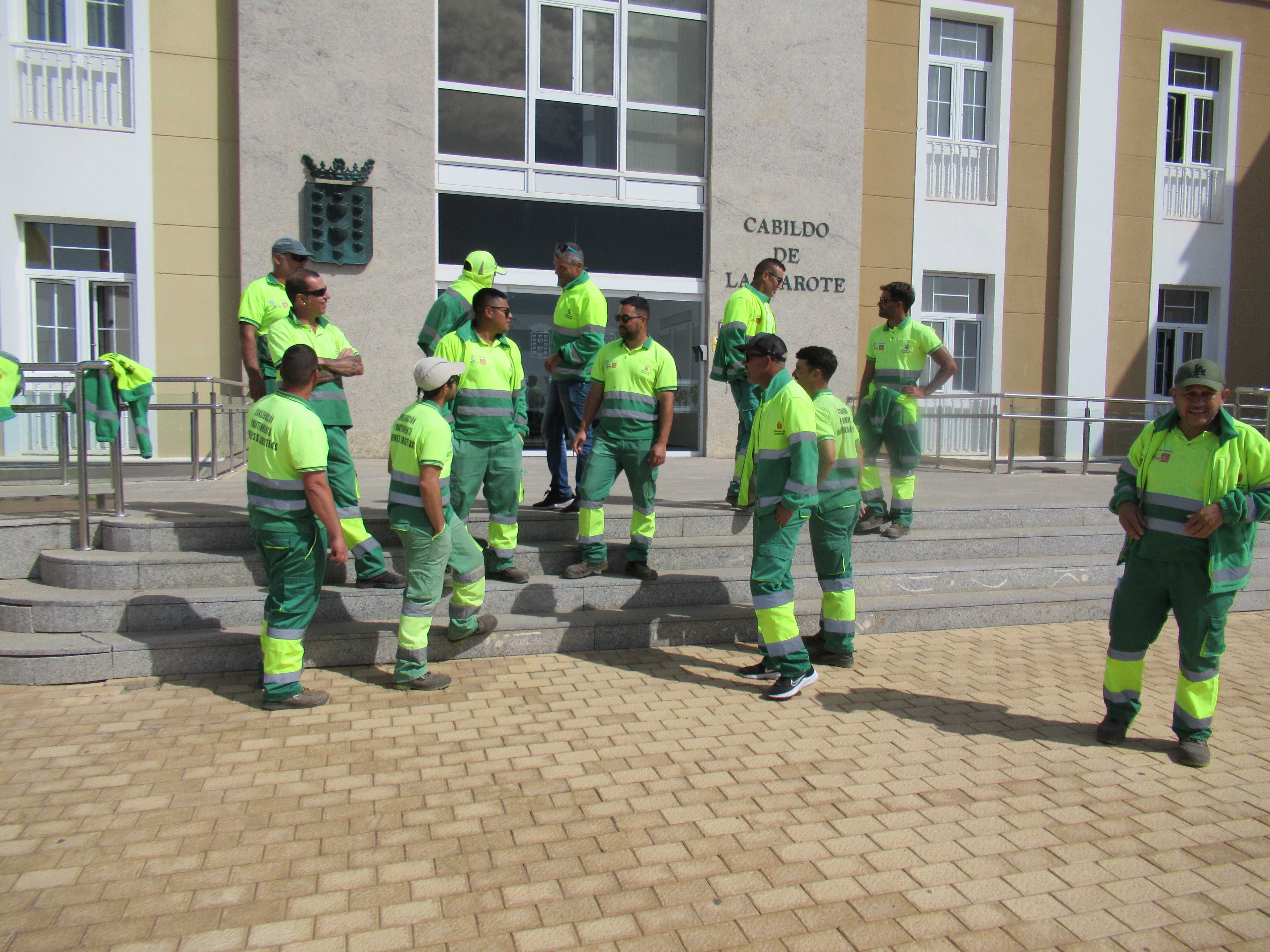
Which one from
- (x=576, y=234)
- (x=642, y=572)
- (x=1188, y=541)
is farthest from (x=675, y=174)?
(x=1188, y=541)

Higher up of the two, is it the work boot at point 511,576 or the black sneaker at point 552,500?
the black sneaker at point 552,500

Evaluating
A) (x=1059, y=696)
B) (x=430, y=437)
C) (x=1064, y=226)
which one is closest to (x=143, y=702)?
(x=430, y=437)

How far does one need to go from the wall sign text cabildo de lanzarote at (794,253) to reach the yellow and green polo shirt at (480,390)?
8339 millimetres

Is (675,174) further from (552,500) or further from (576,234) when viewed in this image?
(552,500)

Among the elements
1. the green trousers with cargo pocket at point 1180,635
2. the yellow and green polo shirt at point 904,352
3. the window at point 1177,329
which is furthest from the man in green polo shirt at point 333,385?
the window at point 1177,329

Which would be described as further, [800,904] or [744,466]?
[744,466]

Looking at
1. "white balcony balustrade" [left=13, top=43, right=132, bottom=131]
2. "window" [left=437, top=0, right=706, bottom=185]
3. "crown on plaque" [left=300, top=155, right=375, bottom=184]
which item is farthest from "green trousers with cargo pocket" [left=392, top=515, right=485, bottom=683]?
"white balcony balustrade" [left=13, top=43, right=132, bottom=131]

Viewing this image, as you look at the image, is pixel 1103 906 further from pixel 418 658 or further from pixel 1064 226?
pixel 1064 226

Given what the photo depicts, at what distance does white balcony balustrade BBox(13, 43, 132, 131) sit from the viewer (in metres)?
11.4

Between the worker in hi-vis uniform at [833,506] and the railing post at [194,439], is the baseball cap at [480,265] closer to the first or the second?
the worker in hi-vis uniform at [833,506]

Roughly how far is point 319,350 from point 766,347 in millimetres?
2756

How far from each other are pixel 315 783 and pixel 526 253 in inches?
401

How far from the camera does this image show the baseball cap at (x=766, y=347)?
511 cm

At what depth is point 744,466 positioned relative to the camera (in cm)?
607
